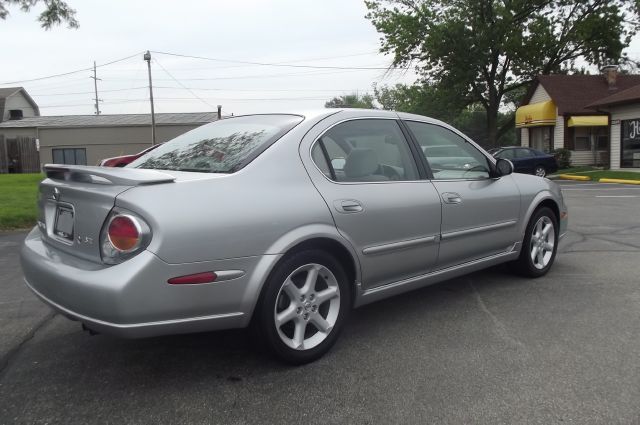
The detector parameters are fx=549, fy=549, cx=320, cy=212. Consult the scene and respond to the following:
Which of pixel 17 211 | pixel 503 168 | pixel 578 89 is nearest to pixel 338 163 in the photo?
A: pixel 503 168

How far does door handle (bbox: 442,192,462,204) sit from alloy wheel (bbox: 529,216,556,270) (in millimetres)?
1265

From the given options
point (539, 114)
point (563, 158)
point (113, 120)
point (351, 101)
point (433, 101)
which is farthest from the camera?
point (351, 101)

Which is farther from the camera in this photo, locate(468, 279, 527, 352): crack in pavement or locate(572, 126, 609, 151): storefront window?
locate(572, 126, 609, 151): storefront window

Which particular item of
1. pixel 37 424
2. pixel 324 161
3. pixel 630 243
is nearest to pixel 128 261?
pixel 37 424

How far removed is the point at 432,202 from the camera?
391cm

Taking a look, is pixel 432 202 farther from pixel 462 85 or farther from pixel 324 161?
pixel 462 85

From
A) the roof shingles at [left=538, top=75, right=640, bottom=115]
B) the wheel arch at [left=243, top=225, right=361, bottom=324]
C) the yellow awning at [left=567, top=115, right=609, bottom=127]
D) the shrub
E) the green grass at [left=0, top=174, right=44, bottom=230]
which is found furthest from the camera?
the roof shingles at [left=538, top=75, right=640, bottom=115]

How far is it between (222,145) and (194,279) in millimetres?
1104

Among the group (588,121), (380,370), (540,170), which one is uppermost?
(588,121)

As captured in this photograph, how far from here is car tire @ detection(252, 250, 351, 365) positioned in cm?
301

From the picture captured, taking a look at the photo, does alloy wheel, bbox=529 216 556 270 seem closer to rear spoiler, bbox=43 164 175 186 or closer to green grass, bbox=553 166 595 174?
rear spoiler, bbox=43 164 175 186

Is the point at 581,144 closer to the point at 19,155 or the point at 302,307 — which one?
the point at 302,307

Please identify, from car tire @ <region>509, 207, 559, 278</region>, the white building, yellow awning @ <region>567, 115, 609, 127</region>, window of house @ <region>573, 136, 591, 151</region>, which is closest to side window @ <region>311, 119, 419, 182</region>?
car tire @ <region>509, 207, 559, 278</region>

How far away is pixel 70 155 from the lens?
36344 millimetres
